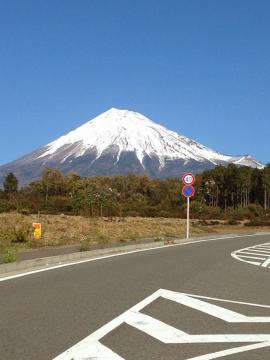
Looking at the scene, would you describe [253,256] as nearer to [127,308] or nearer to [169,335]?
[127,308]

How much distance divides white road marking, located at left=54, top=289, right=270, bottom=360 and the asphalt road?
0.09 ft

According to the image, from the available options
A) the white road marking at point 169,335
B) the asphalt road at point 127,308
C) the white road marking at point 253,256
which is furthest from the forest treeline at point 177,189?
the white road marking at point 169,335

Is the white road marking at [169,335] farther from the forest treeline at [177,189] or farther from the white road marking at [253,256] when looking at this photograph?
the forest treeline at [177,189]

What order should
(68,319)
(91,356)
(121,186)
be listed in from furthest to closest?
(121,186), (68,319), (91,356)

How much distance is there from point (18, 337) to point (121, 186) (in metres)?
129

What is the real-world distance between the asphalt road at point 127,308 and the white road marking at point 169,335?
0.09 feet

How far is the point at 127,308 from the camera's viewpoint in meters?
8.76

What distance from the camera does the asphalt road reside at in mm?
6327

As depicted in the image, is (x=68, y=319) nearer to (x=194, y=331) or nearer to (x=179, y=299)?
(x=194, y=331)

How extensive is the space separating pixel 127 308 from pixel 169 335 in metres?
1.93

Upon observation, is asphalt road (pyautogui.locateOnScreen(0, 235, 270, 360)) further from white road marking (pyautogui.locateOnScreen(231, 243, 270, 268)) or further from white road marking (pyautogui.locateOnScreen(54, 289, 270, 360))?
white road marking (pyautogui.locateOnScreen(231, 243, 270, 268))

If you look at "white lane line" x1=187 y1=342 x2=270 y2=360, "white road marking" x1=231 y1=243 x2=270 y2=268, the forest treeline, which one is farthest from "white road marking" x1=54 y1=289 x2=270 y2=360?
the forest treeline

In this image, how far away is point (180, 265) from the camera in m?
15.6

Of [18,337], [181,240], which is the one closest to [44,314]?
[18,337]
